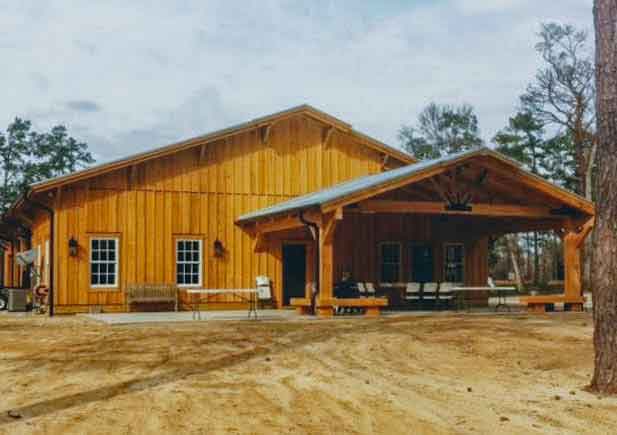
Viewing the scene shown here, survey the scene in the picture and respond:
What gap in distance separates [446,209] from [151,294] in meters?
7.48

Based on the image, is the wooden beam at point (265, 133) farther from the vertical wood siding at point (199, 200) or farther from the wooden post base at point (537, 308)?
the wooden post base at point (537, 308)

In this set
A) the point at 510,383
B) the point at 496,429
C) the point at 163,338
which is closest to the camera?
the point at 496,429

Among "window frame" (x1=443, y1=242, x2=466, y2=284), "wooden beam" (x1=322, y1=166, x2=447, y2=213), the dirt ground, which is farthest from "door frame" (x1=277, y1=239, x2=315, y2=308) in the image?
the dirt ground

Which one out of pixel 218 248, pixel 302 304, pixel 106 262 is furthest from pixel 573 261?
pixel 106 262

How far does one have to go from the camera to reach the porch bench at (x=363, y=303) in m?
17.0

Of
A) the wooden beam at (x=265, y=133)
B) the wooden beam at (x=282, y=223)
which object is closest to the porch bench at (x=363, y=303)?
the wooden beam at (x=282, y=223)

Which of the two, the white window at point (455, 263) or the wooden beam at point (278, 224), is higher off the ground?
the wooden beam at point (278, 224)

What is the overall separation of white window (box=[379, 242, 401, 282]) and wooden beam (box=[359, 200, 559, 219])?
390 centimetres

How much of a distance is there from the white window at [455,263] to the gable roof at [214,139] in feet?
9.13

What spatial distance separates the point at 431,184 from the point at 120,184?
7.64 m

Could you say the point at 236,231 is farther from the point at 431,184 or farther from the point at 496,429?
the point at 496,429

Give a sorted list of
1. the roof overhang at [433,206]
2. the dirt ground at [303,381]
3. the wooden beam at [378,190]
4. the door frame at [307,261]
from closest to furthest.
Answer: the dirt ground at [303,381]
the wooden beam at [378,190]
the roof overhang at [433,206]
the door frame at [307,261]

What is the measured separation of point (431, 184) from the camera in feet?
63.3

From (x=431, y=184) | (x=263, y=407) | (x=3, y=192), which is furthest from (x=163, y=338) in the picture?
(x=3, y=192)
